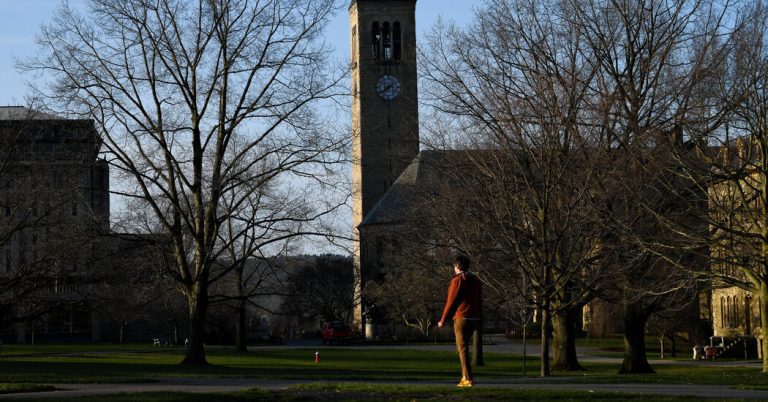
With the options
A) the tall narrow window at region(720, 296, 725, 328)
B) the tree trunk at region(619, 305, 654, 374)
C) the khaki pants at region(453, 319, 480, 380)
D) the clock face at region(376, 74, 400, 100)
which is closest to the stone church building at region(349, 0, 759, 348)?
the clock face at region(376, 74, 400, 100)

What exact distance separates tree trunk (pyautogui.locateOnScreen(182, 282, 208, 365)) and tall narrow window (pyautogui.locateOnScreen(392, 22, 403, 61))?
211 feet

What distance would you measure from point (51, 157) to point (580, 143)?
61.6 ft

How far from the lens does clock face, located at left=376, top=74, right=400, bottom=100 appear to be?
313 ft

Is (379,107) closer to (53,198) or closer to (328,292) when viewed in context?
(328,292)

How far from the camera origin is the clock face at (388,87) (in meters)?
95.3

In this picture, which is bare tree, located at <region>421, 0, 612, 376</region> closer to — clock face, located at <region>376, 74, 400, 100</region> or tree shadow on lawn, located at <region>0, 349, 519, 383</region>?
tree shadow on lawn, located at <region>0, 349, 519, 383</region>

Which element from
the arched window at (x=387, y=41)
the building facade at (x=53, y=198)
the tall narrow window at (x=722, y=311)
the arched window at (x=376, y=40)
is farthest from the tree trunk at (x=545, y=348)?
the arched window at (x=376, y=40)

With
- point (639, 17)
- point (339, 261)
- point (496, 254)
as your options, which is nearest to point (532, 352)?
point (496, 254)

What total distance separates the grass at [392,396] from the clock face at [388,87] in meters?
80.6

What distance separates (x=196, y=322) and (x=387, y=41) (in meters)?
66.8

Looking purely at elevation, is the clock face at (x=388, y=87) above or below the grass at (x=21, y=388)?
above

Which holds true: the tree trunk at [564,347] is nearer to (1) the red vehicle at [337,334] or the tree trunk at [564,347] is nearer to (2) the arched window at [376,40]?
(1) the red vehicle at [337,334]

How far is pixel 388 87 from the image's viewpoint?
95.7m

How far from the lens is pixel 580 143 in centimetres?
2673
